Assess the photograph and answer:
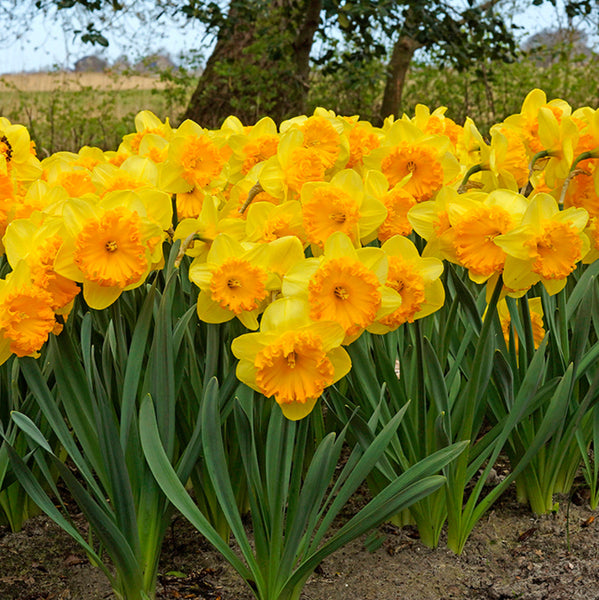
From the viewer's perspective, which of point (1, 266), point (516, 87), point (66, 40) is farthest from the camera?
point (516, 87)

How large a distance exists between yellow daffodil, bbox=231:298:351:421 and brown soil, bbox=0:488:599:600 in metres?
0.57

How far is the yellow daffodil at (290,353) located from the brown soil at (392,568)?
57cm

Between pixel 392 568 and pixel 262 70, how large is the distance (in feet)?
19.9

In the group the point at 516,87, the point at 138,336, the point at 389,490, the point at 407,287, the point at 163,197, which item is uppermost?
the point at 516,87

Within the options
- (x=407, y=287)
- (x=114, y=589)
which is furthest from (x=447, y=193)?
(x=114, y=589)

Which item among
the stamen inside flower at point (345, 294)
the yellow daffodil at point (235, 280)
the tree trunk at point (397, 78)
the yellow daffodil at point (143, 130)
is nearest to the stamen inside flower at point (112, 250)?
the yellow daffodil at point (235, 280)

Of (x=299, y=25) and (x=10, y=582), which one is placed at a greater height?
(x=299, y=25)

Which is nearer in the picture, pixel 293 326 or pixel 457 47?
pixel 293 326

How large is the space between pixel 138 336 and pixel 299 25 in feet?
19.8

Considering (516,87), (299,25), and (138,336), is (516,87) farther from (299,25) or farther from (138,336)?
(138,336)

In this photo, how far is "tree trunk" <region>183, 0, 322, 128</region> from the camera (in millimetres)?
6492

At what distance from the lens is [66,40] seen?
7848mm

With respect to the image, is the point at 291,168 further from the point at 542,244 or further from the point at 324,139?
the point at 542,244

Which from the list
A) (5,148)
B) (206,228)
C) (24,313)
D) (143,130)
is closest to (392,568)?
(206,228)
